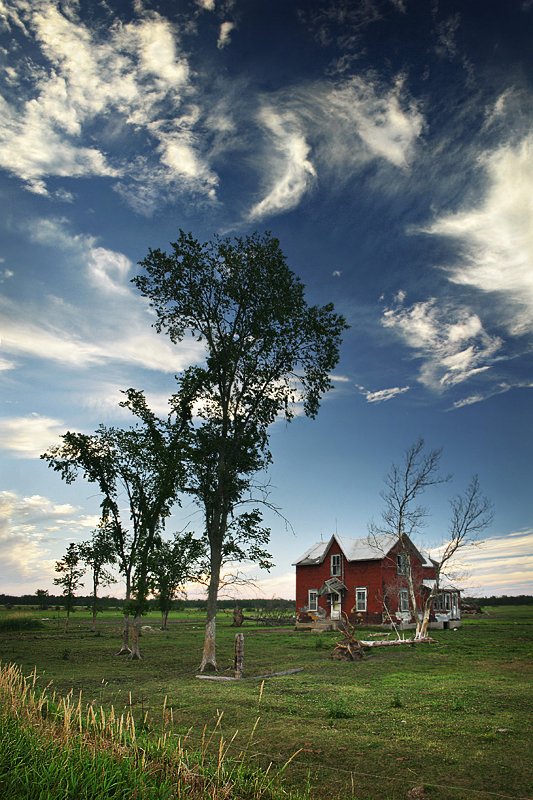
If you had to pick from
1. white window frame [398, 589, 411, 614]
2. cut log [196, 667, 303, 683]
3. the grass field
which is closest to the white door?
white window frame [398, 589, 411, 614]

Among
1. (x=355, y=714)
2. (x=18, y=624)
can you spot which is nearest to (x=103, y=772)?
(x=355, y=714)

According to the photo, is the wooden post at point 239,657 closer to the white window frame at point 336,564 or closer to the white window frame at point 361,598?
the white window frame at point 361,598

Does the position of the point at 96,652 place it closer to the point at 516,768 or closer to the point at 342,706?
the point at 342,706

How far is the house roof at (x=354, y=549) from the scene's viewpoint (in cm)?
4728

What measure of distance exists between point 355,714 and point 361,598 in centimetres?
3842

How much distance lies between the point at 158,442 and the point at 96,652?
1278 centimetres

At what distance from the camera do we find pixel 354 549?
5038cm

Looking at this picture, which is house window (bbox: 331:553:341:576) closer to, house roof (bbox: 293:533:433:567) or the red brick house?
the red brick house

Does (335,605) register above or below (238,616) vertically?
above

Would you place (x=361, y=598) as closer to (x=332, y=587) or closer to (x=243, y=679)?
(x=332, y=587)

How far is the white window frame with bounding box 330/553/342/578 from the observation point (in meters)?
49.7

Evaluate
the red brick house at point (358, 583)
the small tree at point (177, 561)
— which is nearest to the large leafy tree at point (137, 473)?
the small tree at point (177, 561)

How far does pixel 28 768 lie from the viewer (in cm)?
562

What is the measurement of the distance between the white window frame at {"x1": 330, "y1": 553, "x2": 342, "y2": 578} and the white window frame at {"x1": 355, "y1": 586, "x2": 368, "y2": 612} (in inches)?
98.7
